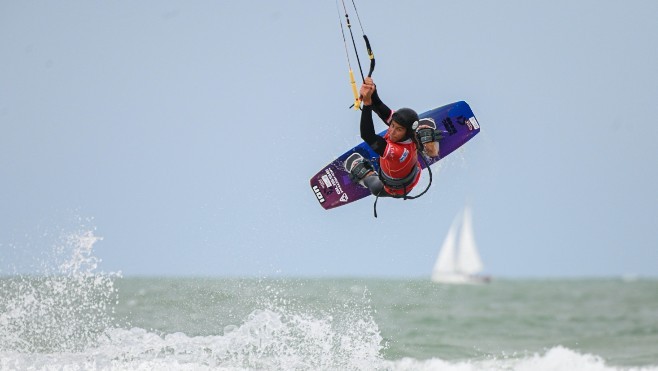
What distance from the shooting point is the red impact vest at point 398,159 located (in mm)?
8727

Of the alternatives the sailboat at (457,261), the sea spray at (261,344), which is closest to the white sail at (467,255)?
the sailboat at (457,261)

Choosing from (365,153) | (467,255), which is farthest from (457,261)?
(365,153)

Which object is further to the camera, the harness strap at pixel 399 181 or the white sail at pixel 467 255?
the white sail at pixel 467 255

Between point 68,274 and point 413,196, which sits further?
point 68,274

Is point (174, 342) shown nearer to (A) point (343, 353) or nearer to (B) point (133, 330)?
(B) point (133, 330)

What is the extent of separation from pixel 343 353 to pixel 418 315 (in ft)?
24.2

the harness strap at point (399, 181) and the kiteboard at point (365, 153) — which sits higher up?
the kiteboard at point (365, 153)

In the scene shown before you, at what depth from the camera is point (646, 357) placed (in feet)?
40.8

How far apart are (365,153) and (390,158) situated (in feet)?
5.65

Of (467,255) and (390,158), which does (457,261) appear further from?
(390,158)

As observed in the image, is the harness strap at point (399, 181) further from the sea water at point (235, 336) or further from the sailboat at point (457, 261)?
the sailboat at point (457, 261)

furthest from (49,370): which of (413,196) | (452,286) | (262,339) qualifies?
(452,286)

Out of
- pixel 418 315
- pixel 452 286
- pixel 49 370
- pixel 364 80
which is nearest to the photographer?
pixel 364 80

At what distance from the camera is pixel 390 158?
8.74m
